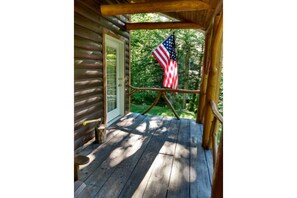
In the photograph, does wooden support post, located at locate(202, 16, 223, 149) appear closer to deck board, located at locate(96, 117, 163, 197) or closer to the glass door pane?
deck board, located at locate(96, 117, 163, 197)

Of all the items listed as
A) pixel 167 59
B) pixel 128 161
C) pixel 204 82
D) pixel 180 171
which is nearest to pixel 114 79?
pixel 167 59

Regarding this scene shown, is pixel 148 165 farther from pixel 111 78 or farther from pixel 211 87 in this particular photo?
pixel 111 78

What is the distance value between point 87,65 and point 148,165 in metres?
1.91

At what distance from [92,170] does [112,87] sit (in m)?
2.83

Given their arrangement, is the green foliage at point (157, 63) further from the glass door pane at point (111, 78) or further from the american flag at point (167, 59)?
the glass door pane at point (111, 78)

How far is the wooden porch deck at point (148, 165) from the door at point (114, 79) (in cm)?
78

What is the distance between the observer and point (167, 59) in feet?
16.8

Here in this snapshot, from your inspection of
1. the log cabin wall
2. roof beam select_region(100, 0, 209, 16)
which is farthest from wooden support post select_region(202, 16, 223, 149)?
the log cabin wall

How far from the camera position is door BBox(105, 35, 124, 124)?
15.8ft

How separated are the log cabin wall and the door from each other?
0.67m
